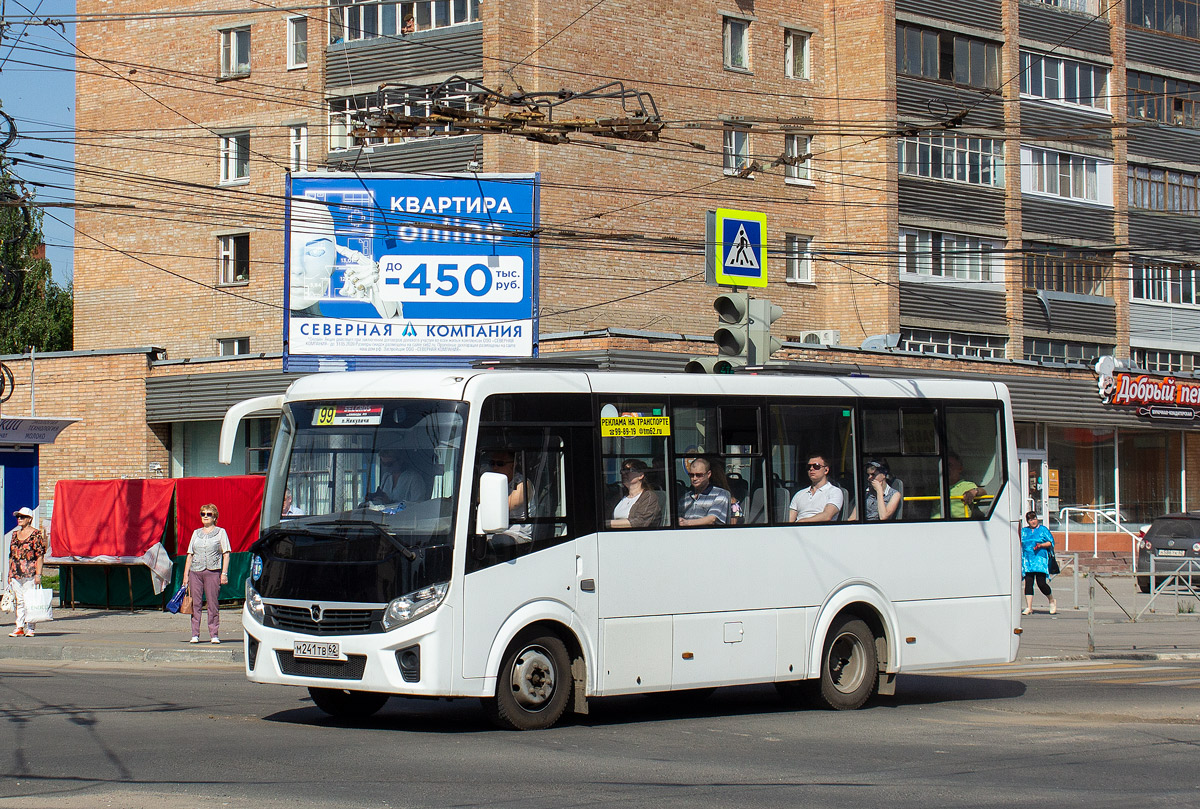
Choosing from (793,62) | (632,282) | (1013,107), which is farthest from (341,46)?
(1013,107)

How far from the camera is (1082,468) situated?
42.2m

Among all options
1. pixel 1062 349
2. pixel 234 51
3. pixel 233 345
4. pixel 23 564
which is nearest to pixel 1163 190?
pixel 1062 349

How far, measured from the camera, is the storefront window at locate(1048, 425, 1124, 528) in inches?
1631

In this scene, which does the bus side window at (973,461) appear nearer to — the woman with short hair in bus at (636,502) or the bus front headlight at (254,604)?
the woman with short hair in bus at (636,502)

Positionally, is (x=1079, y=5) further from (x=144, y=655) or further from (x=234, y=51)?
(x=144, y=655)

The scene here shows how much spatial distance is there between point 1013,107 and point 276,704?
36.1 m

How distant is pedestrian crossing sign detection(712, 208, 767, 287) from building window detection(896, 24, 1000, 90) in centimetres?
2658

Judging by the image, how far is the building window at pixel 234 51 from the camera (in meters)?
39.9

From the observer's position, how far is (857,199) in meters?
40.8

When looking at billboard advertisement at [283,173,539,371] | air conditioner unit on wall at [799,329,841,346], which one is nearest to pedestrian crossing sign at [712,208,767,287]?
billboard advertisement at [283,173,539,371]

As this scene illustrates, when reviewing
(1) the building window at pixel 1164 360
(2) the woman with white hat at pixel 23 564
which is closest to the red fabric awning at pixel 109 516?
(2) the woman with white hat at pixel 23 564

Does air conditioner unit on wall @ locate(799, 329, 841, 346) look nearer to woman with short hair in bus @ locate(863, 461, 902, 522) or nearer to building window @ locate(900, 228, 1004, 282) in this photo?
building window @ locate(900, 228, 1004, 282)

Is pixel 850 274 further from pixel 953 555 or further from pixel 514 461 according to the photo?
pixel 514 461

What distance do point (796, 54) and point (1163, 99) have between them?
14.1 metres
